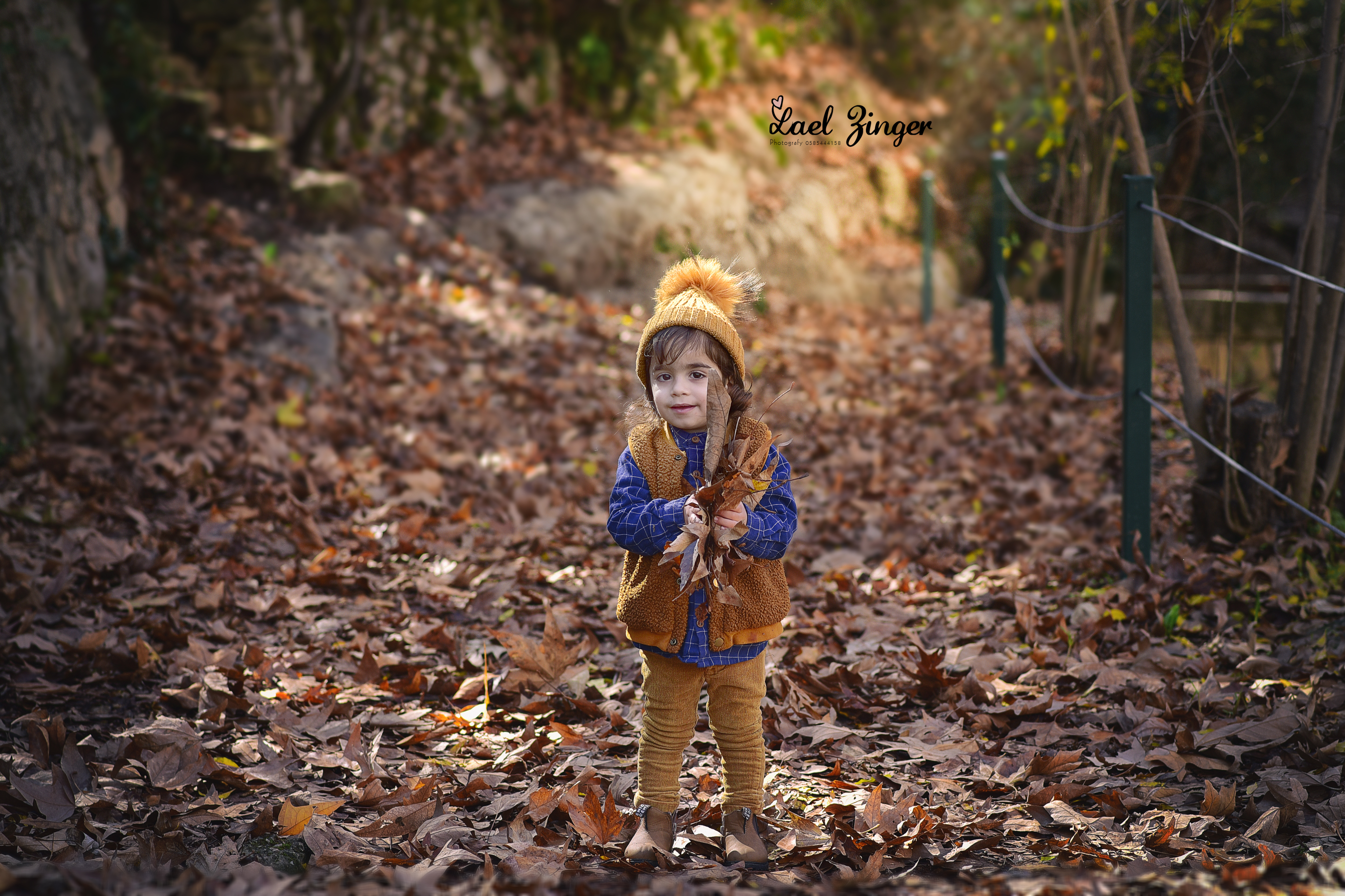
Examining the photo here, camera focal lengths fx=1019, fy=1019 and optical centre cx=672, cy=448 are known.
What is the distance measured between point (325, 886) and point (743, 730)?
42.0 inches

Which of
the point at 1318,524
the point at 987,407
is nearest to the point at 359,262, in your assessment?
the point at 987,407

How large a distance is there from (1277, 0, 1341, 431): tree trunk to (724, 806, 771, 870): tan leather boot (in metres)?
3.08

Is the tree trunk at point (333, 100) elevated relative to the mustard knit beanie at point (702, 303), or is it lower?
elevated

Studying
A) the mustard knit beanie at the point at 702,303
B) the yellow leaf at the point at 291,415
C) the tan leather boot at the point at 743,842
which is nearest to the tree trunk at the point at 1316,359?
the mustard knit beanie at the point at 702,303

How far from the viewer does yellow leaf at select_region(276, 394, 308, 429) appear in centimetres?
617

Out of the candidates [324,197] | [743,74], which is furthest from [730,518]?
[743,74]

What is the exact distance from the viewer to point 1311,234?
405 cm

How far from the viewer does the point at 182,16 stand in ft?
28.5

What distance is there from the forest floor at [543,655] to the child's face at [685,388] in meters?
1.07

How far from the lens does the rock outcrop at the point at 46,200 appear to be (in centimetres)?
557

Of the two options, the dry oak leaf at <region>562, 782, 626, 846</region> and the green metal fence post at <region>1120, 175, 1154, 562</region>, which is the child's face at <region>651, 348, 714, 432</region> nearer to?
the dry oak leaf at <region>562, 782, 626, 846</region>

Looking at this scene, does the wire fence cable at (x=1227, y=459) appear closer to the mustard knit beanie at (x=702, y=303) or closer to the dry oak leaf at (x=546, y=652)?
the mustard knit beanie at (x=702, y=303)

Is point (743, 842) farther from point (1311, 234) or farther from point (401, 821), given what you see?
point (1311, 234)

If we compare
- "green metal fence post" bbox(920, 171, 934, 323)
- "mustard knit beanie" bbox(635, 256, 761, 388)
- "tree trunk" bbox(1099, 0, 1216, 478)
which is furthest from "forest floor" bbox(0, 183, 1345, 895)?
"green metal fence post" bbox(920, 171, 934, 323)
